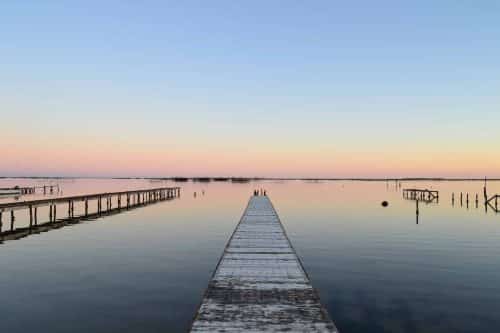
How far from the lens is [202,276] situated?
18391 millimetres

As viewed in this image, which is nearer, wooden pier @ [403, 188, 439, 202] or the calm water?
the calm water

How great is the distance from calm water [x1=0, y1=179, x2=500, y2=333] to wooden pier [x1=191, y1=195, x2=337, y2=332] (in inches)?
60.5

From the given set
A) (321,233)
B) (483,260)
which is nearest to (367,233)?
(321,233)

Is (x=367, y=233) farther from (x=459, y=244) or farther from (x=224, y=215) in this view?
(x=224, y=215)

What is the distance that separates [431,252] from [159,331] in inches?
707

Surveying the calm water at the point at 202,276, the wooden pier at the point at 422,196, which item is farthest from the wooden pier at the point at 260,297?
the wooden pier at the point at 422,196

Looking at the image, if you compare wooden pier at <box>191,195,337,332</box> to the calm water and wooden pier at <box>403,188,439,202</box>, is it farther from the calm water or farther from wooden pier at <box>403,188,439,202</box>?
wooden pier at <box>403,188,439,202</box>

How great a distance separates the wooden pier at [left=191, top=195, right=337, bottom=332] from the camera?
31.0ft

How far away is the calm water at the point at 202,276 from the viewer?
12781 millimetres

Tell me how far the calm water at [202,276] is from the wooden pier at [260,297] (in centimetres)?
154

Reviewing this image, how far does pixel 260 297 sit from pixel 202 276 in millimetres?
7329

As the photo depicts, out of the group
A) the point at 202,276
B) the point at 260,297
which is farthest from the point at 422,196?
the point at 260,297

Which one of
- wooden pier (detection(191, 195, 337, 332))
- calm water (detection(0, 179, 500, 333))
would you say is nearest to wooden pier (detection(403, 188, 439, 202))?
calm water (detection(0, 179, 500, 333))

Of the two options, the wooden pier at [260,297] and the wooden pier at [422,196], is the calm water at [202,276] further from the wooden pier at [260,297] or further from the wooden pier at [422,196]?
the wooden pier at [422,196]
